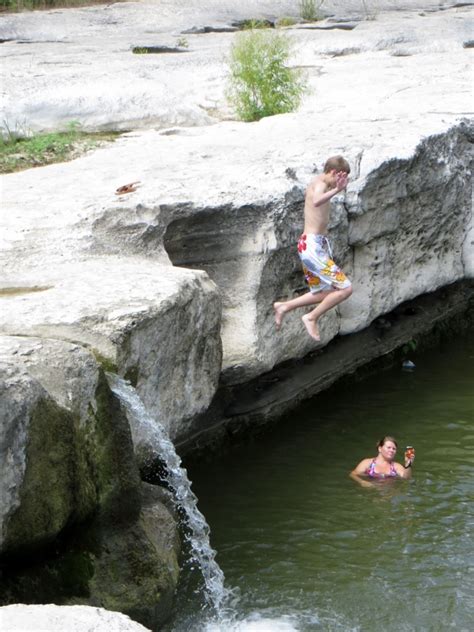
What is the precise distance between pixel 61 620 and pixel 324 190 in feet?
15.2

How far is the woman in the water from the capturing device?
8.38 m

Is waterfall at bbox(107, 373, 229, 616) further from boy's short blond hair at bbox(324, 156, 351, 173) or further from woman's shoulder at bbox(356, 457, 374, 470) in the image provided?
boy's short blond hair at bbox(324, 156, 351, 173)

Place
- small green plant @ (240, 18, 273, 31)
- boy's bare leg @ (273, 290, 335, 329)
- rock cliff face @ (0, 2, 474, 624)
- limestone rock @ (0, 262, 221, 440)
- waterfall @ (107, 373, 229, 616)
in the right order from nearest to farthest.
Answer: rock cliff face @ (0, 2, 474, 624)
limestone rock @ (0, 262, 221, 440)
waterfall @ (107, 373, 229, 616)
boy's bare leg @ (273, 290, 335, 329)
small green plant @ (240, 18, 273, 31)

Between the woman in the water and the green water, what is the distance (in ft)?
0.29

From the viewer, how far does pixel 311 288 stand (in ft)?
27.2

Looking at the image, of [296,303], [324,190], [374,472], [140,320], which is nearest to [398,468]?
[374,472]

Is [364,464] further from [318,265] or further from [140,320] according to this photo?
[140,320]

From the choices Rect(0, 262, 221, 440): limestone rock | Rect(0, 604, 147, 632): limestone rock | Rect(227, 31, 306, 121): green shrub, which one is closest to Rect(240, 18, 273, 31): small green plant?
Rect(227, 31, 306, 121): green shrub

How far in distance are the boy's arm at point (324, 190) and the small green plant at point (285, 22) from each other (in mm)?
11303

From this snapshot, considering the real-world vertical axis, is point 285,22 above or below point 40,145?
above

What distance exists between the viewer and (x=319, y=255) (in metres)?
8.14

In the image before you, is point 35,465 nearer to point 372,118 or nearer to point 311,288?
point 311,288

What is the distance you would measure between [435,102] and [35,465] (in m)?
7.43

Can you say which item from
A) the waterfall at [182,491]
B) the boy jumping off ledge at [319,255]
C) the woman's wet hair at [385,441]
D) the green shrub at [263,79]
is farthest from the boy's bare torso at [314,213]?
the green shrub at [263,79]
